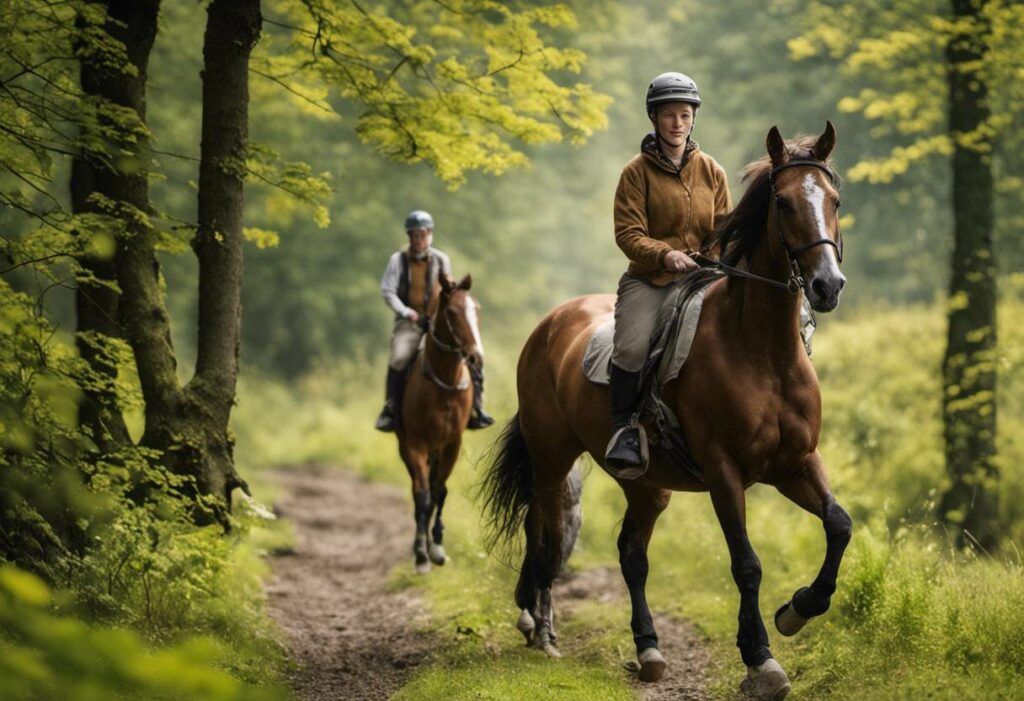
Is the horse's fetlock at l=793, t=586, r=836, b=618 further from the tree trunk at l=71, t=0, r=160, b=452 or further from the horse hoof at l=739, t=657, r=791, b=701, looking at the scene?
the tree trunk at l=71, t=0, r=160, b=452

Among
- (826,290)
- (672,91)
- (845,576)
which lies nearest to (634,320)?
(672,91)

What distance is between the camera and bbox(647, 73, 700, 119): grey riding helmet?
6090 mm

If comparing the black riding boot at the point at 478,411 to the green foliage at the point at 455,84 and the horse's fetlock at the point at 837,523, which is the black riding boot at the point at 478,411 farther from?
the horse's fetlock at the point at 837,523

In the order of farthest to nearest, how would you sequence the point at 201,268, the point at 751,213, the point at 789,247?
1. the point at 201,268
2. the point at 751,213
3. the point at 789,247

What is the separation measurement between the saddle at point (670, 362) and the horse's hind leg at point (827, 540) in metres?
0.66

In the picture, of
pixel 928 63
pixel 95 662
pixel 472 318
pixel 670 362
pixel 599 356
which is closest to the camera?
pixel 95 662

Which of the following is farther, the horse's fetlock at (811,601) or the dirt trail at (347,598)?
the dirt trail at (347,598)

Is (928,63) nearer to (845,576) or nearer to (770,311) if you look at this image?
(845,576)

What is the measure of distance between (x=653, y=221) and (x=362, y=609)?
5108 millimetres

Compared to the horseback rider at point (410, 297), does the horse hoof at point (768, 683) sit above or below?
below

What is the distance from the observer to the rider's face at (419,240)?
11.1 metres

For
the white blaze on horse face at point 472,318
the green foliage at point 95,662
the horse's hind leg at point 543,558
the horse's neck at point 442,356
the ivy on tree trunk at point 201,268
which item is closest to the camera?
the green foliage at point 95,662

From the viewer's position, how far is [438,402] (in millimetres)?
10836

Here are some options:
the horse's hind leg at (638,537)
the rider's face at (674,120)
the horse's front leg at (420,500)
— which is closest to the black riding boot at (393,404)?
the horse's front leg at (420,500)
